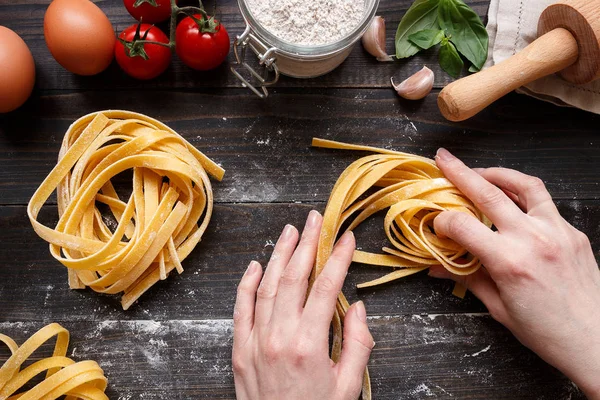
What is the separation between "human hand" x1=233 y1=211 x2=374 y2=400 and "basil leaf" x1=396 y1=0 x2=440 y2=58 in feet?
1.71

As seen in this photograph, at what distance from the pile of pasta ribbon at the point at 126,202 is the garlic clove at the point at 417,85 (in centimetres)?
52

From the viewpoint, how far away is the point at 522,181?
1.35 m

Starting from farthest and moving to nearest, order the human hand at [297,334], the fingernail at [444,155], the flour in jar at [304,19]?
the fingernail at [444,155], the flour in jar at [304,19], the human hand at [297,334]

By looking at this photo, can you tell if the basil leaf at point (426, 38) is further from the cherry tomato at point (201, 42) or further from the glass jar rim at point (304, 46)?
the cherry tomato at point (201, 42)

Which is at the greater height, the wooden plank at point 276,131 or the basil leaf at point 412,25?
the basil leaf at point 412,25

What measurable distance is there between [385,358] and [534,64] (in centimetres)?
80

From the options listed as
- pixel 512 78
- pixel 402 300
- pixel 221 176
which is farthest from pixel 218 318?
pixel 512 78

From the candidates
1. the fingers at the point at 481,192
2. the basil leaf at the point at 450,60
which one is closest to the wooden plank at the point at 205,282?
the fingers at the point at 481,192

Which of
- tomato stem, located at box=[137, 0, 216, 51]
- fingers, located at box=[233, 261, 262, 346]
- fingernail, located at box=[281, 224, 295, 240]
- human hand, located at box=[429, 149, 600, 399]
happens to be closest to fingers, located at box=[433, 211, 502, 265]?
human hand, located at box=[429, 149, 600, 399]

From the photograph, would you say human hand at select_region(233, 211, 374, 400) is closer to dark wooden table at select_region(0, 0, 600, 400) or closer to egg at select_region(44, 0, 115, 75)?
dark wooden table at select_region(0, 0, 600, 400)

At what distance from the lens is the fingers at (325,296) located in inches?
46.5

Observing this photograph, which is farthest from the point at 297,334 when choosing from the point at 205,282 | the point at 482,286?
the point at 482,286

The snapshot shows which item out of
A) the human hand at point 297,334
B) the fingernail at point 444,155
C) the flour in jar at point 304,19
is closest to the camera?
the human hand at point 297,334

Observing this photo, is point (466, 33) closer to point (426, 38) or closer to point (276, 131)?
point (426, 38)
